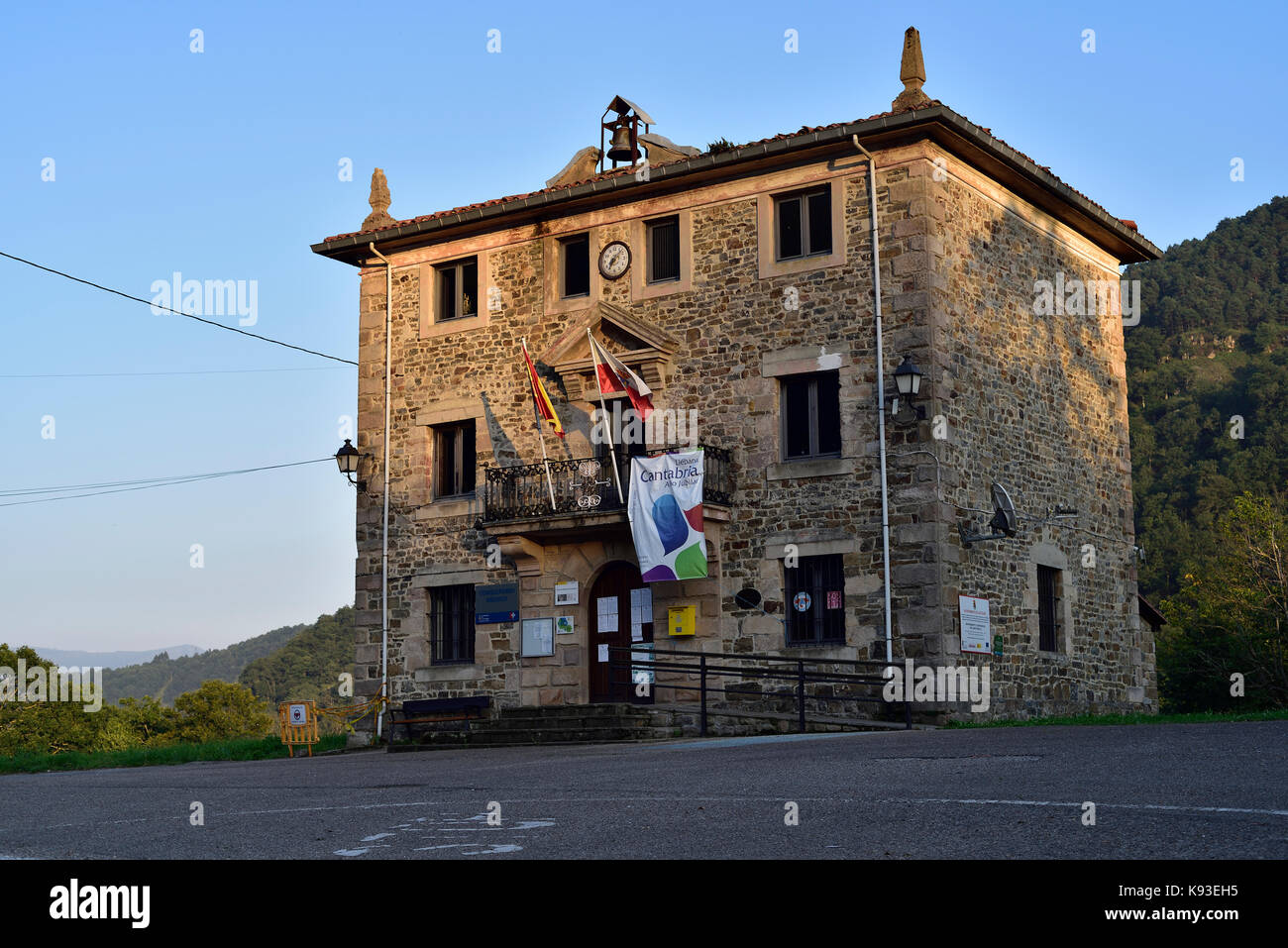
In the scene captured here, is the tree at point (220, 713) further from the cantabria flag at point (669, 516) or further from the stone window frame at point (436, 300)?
the cantabria flag at point (669, 516)

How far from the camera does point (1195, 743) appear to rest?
450 inches

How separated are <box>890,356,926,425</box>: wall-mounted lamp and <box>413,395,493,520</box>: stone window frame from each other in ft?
23.8

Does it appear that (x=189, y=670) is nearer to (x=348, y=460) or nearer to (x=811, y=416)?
(x=348, y=460)

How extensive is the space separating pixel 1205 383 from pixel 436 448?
1819 inches

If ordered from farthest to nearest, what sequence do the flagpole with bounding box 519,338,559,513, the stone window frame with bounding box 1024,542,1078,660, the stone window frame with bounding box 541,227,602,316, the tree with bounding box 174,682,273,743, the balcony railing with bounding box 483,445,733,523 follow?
the tree with bounding box 174,682,273,743, the stone window frame with bounding box 541,227,602,316, the flagpole with bounding box 519,338,559,513, the stone window frame with bounding box 1024,542,1078,660, the balcony railing with bounding box 483,445,733,523

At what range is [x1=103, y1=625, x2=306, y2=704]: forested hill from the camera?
177 meters

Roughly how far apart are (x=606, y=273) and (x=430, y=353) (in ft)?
12.4

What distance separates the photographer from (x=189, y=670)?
183 meters

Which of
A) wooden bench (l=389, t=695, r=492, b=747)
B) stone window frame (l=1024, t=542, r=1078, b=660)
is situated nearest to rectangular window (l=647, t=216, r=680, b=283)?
stone window frame (l=1024, t=542, r=1078, b=660)

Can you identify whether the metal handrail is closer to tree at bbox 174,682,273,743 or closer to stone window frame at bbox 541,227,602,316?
stone window frame at bbox 541,227,602,316

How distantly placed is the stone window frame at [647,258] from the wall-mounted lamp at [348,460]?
6.05m

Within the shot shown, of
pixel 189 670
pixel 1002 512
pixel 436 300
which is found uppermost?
pixel 436 300

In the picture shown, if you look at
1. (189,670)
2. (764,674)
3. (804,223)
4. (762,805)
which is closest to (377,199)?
(804,223)

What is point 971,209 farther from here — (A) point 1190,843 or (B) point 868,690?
(A) point 1190,843
